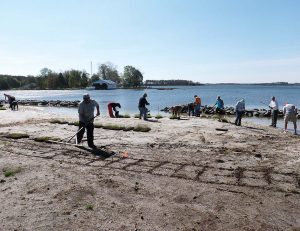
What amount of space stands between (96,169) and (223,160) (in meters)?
3.78

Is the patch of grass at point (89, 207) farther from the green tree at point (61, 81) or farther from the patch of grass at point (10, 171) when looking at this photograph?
the green tree at point (61, 81)

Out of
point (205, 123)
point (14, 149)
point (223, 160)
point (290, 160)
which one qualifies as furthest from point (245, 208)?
point (205, 123)

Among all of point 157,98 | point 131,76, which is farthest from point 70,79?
point 157,98

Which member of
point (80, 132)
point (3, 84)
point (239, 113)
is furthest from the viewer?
point (3, 84)

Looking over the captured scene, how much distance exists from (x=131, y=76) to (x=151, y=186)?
162660mm

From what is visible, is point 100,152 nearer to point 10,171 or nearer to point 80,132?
point 80,132

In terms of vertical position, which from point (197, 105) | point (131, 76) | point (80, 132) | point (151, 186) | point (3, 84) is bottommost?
point (3, 84)

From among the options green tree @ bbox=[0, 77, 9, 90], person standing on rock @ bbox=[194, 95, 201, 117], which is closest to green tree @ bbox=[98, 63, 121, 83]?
green tree @ bbox=[0, 77, 9, 90]

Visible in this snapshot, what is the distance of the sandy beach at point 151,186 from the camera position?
236 inches

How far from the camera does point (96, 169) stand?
9312 mm

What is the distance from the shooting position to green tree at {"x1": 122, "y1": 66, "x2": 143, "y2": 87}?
16812cm

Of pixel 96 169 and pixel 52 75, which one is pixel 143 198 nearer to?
pixel 96 169

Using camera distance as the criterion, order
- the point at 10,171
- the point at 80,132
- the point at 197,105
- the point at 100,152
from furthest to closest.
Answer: the point at 197,105, the point at 80,132, the point at 100,152, the point at 10,171

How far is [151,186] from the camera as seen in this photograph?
25.6 feet
